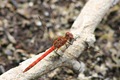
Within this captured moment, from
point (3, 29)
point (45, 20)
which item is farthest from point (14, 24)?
point (45, 20)

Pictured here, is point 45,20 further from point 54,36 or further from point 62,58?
point 62,58

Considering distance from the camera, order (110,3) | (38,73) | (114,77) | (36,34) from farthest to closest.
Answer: (36,34), (114,77), (110,3), (38,73)

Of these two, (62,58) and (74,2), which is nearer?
(62,58)

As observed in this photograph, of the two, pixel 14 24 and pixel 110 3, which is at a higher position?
pixel 14 24

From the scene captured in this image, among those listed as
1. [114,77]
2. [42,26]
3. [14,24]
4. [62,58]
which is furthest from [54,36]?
[62,58]

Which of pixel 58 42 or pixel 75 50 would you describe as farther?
pixel 75 50

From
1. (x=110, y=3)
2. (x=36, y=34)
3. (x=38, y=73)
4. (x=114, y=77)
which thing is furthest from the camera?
(x=36, y=34)

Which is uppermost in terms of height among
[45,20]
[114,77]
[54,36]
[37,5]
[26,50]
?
[37,5]
